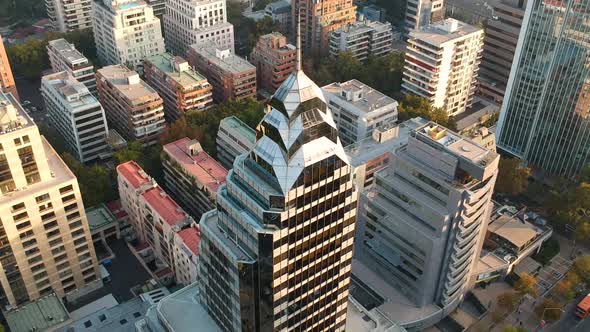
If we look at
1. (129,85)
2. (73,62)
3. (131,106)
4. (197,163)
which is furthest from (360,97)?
(73,62)

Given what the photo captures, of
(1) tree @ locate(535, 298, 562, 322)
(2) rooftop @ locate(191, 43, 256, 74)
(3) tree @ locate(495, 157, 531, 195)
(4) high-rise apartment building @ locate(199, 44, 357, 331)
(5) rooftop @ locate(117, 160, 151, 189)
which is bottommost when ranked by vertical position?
(1) tree @ locate(535, 298, 562, 322)

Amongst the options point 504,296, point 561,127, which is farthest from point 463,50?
point 504,296

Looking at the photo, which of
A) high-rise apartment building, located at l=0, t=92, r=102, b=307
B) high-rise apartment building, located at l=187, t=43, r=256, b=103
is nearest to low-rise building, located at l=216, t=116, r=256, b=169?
high-rise apartment building, located at l=187, t=43, r=256, b=103

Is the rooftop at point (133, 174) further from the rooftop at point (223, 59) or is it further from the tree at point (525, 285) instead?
the tree at point (525, 285)

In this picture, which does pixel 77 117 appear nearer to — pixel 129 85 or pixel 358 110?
pixel 129 85

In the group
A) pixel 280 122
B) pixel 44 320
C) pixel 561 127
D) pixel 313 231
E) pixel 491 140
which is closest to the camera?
pixel 280 122

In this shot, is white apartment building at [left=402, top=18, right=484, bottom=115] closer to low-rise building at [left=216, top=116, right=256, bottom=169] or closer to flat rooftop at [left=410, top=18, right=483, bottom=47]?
flat rooftop at [left=410, top=18, right=483, bottom=47]

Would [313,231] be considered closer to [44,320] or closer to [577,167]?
[44,320]
